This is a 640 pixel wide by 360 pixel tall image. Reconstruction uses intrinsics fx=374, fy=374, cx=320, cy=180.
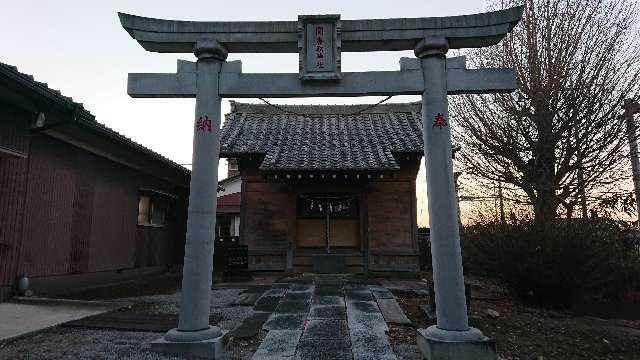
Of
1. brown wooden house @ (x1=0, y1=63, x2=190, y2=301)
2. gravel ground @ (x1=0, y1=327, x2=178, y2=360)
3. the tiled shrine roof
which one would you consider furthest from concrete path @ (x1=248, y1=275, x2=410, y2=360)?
brown wooden house @ (x1=0, y1=63, x2=190, y2=301)

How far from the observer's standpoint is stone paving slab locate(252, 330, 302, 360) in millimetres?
4582

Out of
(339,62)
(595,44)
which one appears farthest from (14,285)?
(595,44)

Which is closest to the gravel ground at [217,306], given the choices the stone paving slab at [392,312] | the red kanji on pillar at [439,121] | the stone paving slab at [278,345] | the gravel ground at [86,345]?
the gravel ground at [86,345]

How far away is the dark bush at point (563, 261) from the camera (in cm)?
775

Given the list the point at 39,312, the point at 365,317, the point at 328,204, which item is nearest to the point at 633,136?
the point at 328,204

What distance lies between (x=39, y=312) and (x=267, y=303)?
13.3 feet

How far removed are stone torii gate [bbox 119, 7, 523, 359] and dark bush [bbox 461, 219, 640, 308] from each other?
4419 millimetres

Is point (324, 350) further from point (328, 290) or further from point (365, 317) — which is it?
point (328, 290)

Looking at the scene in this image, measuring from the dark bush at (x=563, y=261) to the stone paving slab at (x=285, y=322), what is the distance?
4.85 metres

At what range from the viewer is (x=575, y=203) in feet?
33.1

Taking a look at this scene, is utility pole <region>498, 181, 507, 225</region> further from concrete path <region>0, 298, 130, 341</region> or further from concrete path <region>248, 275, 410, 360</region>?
concrete path <region>0, 298, 130, 341</region>

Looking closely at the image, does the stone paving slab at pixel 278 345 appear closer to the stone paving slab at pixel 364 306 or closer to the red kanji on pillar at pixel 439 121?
the stone paving slab at pixel 364 306

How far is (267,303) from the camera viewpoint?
303 inches

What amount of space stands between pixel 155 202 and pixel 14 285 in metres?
6.47
